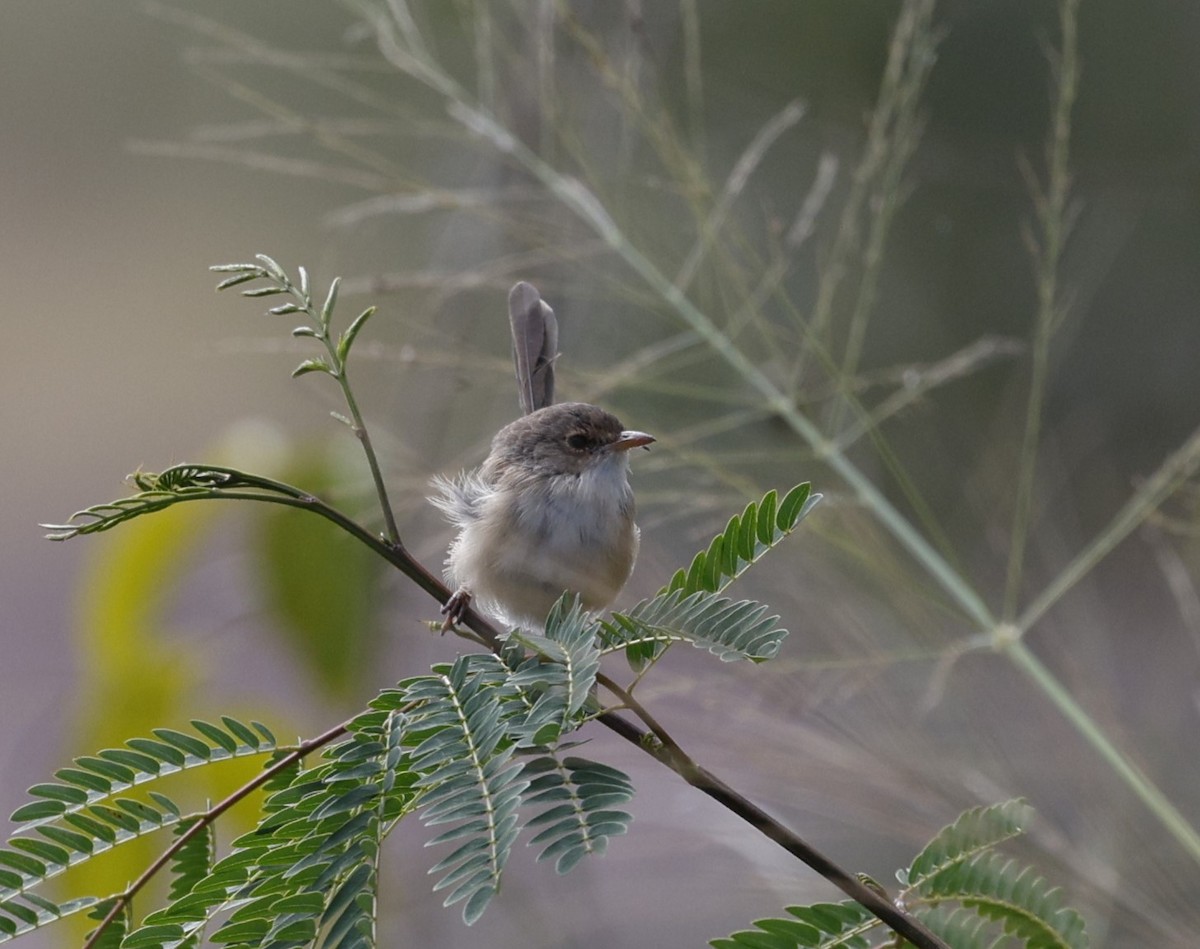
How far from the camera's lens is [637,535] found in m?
2.70

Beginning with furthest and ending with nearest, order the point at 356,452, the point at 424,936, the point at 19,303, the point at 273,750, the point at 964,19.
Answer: the point at 19,303, the point at 964,19, the point at 424,936, the point at 356,452, the point at 273,750

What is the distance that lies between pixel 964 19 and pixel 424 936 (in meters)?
3.80

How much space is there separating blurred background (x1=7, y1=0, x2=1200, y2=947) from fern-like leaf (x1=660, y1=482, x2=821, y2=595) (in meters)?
0.97

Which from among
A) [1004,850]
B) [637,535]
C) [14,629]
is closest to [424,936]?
[637,535]

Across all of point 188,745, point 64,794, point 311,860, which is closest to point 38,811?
point 64,794

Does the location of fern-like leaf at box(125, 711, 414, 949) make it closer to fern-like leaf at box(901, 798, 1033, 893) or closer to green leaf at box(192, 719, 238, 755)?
green leaf at box(192, 719, 238, 755)

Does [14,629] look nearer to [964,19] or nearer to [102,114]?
[102,114]

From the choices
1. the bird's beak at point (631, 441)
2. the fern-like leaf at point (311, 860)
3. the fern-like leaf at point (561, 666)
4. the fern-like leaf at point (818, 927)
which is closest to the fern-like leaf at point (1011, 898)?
the fern-like leaf at point (818, 927)

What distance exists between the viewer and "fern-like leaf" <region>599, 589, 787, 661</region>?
1155mm

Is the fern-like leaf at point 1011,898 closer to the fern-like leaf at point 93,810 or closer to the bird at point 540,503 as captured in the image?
the fern-like leaf at point 93,810

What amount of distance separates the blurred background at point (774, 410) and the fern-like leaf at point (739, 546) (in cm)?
97

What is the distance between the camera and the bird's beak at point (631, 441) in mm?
2670

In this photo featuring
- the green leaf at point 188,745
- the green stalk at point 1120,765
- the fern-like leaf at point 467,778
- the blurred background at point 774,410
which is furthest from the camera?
the blurred background at point 774,410

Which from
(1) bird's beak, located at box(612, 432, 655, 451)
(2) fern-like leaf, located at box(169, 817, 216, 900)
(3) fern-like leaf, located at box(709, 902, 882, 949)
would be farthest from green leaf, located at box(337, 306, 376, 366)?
(1) bird's beak, located at box(612, 432, 655, 451)
